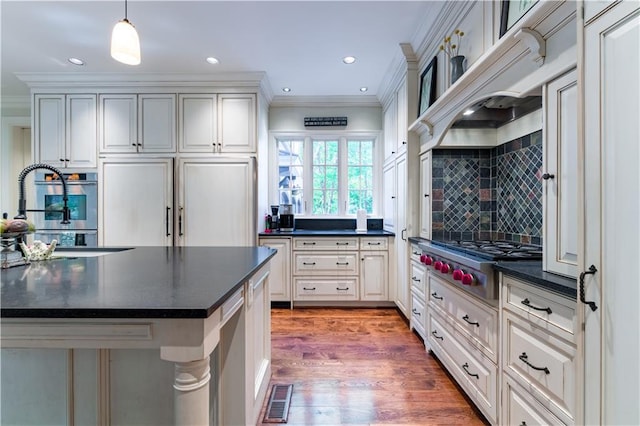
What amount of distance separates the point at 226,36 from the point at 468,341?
307 centimetres

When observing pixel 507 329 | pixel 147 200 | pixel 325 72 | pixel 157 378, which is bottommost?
pixel 157 378

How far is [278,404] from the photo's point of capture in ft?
5.82

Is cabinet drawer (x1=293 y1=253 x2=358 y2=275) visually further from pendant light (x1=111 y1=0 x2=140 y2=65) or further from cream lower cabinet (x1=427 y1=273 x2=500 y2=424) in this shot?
pendant light (x1=111 y1=0 x2=140 y2=65)

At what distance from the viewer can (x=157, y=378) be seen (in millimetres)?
1183

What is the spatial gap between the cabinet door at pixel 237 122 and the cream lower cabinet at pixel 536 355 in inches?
115

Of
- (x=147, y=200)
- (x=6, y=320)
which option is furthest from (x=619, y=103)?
(x=147, y=200)

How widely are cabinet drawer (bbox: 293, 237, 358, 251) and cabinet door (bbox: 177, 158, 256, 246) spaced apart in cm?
55

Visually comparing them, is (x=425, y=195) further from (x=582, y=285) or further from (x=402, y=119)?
(x=582, y=285)

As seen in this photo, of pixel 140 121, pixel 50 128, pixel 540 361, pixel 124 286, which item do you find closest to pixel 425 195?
pixel 540 361

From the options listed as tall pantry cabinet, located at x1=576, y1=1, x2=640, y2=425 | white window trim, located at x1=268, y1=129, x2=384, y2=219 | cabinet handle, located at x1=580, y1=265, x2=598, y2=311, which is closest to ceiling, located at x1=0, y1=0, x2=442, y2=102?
white window trim, located at x1=268, y1=129, x2=384, y2=219

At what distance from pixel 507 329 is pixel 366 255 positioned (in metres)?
2.19

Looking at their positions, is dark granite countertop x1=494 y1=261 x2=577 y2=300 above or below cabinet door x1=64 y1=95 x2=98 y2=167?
below

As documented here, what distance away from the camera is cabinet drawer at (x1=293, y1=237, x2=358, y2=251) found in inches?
A: 141

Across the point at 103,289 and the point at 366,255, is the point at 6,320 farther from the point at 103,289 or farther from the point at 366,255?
the point at 366,255
